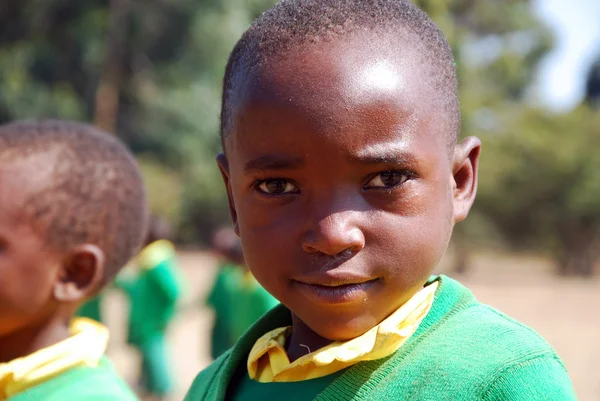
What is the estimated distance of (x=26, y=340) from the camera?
1977mm

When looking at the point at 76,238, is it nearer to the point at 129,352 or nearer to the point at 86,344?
the point at 86,344

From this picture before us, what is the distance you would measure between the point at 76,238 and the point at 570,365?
7042mm

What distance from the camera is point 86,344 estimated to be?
6.43ft

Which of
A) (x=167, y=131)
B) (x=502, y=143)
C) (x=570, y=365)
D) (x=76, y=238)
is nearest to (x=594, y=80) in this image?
(x=502, y=143)

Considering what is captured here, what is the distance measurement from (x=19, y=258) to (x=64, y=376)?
1.09 feet

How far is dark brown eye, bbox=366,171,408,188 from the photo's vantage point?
1252mm

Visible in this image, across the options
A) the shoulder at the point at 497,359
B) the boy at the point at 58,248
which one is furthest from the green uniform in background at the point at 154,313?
the shoulder at the point at 497,359

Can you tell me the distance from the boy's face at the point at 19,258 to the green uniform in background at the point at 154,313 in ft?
16.2

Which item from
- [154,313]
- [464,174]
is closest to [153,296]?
[154,313]

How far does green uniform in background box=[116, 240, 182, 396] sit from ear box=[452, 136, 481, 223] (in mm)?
5627

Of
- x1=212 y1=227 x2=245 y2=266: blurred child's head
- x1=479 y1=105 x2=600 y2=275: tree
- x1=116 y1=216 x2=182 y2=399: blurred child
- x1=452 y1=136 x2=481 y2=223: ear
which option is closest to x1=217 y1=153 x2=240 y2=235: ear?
x1=452 y1=136 x2=481 y2=223: ear

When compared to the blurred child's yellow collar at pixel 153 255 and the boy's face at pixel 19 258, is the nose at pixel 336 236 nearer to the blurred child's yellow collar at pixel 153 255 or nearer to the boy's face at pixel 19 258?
the boy's face at pixel 19 258

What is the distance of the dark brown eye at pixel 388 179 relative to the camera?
49.3 inches

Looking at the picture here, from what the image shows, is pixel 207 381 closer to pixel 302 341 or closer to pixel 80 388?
pixel 302 341
